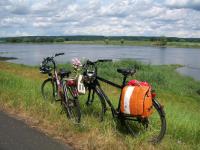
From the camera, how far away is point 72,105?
272 inches

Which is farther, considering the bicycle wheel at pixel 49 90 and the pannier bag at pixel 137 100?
the bicycle wheel at pixel 49 90

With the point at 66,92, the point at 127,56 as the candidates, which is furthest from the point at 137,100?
the point at 127,56

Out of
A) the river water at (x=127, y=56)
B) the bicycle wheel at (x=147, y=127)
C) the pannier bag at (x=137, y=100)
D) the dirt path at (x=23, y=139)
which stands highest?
the pannier bag at (x=137, y=100)

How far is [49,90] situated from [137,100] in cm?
460

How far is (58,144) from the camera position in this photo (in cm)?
566

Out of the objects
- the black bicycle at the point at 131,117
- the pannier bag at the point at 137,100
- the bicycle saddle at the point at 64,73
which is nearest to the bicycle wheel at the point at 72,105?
the black bicycle at the point at 131,117

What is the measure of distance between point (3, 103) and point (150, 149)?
4420mm

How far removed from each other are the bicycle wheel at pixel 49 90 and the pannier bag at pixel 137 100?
3.33 m

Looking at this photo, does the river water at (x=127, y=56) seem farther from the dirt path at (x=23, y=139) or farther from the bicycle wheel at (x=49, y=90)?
the dirt path at (x=23, y=139)

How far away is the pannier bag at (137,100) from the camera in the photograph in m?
5.46

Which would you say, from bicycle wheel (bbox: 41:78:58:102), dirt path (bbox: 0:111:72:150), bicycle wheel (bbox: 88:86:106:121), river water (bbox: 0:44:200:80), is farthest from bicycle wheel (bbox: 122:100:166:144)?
river water (bbox: 0:44:200:80)

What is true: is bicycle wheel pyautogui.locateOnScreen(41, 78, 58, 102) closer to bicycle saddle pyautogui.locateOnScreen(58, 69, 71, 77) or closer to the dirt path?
bicycle saddle pyautogui.locateOnScreen(58, 69, 71, 77)

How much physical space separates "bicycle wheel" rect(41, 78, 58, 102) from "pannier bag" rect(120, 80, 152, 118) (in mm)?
3332

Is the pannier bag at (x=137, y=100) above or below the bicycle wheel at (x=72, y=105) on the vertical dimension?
above
